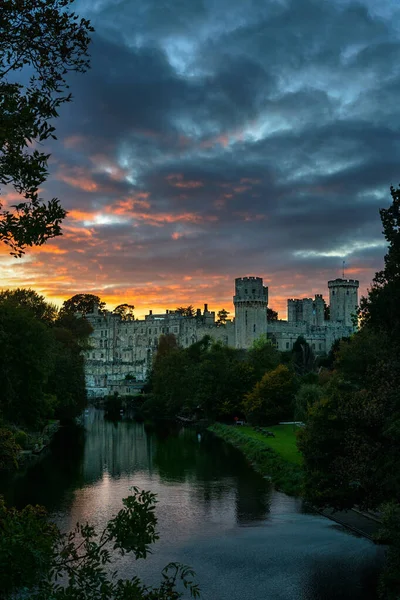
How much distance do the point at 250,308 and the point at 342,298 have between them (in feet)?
58.1

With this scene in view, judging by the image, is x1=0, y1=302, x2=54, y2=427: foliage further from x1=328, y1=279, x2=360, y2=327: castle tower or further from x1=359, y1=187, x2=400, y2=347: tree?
x1=328, y1=279, x2=360, y2=327: castle tower

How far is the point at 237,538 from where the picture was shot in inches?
849

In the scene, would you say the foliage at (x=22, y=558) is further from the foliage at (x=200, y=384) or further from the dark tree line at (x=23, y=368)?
the foliage at (x=200, y=384)

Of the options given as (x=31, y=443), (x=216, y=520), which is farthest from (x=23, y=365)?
(x=216, y=520)

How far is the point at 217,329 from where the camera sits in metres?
110

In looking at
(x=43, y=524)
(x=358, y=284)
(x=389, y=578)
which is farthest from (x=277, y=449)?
(x=358, y=284)

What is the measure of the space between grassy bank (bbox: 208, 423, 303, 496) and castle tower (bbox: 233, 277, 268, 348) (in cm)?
4935

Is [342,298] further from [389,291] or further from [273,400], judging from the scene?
[389,291]

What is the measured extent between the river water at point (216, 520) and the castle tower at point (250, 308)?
5912 centimetres

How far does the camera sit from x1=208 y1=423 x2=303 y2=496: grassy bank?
2977 cm

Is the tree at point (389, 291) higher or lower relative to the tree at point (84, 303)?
lower

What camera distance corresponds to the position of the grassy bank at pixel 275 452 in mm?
29766

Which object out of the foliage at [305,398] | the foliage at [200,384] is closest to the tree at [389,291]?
the foliage at [305,398]

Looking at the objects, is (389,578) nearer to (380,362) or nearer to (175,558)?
(380,362)
